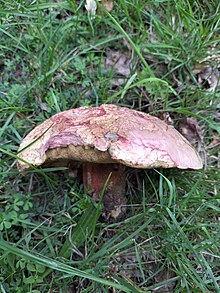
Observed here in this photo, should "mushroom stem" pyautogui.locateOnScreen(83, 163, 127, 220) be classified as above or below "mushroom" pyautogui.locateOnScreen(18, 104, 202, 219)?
below

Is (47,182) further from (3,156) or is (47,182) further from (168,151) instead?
(168,151)

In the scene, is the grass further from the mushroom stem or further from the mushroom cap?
the mushroom cap

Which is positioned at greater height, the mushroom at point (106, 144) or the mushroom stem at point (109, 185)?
the mushroom at point (106, 144)

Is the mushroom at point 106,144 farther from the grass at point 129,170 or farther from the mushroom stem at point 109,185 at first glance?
the grass at point 129,170

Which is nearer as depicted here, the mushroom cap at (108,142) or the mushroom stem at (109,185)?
the mushroom cap at (108,142)

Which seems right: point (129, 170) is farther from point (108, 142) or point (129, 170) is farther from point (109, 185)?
point (108, 142)

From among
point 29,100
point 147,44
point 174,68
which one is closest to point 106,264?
point 29,100

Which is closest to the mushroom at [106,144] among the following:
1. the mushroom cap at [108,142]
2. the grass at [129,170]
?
the mushroom cap at [108,142]

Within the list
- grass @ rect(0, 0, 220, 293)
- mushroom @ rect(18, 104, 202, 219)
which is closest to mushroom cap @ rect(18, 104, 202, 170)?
mushroom @ rect(18, 104, 202, 219)
